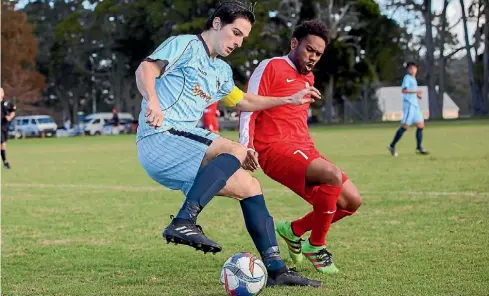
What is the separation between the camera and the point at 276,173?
6816 mm

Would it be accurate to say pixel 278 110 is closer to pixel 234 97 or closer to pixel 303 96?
pixel 303 96

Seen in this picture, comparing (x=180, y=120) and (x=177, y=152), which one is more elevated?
(x=180, y=120)

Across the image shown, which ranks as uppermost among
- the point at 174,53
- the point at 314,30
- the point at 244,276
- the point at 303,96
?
the point at 314,30

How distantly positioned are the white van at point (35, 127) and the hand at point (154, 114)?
60627mm

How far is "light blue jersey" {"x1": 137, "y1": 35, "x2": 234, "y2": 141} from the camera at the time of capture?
562 centimetres

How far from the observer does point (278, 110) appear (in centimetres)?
692

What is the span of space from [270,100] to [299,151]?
510mm

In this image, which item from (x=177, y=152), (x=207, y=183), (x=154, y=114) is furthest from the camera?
(x=177, y=152)

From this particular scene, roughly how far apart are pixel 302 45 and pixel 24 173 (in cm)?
1272

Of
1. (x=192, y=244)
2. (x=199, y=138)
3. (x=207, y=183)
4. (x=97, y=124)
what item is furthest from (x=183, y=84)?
(x=97, y=124)

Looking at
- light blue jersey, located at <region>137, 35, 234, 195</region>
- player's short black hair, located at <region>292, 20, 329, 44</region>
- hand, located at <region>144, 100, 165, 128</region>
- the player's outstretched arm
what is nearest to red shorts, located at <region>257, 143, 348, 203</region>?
the player's outstretched arm

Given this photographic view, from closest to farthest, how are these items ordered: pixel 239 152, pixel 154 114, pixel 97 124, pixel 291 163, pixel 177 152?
pixel 154 114
pixel 177 152
pixel 239 152
pixel 291 163
pixel 97 124

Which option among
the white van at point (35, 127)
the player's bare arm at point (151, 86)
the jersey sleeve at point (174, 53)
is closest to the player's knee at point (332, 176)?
the jersey sleeve at point (174, 53)

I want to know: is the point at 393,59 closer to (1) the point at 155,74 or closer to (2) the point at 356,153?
(2) the point at 356,153
